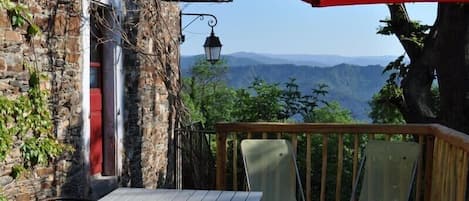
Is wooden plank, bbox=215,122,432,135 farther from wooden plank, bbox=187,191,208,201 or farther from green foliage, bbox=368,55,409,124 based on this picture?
green foliage, bbox=368,55,409,124

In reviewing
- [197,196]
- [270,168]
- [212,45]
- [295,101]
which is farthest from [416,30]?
[197,196]

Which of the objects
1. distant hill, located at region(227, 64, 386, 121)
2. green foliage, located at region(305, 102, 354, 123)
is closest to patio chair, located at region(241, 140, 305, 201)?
green foliage, located at region(305, 102, 354, 123)

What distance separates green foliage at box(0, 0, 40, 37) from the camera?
3306 mm

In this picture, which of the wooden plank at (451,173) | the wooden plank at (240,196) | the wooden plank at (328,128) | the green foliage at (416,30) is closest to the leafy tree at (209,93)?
the green foliage at (416,30)

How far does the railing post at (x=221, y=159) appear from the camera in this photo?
14.3ft

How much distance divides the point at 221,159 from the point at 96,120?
1385mm

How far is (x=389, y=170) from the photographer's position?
396 cm

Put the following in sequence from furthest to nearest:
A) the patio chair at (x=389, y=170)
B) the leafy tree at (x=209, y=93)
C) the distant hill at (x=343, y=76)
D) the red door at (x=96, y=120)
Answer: the distant hill at (x=343, y=76) < the leafy tree at (x=209, y=93) < the red door at (x=96, y=120) < the patio chair at (x=389, y=170)

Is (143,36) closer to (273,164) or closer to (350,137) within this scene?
(273,164)

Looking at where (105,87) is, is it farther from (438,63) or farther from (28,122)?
(438,63)

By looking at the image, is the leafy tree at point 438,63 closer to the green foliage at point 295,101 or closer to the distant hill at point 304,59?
the green foliage at point 295,101

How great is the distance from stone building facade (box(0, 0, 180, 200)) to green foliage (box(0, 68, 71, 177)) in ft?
0.24

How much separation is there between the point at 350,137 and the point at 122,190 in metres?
4.81

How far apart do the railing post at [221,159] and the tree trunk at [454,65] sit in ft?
10.1
